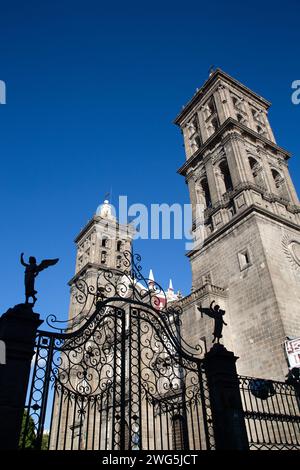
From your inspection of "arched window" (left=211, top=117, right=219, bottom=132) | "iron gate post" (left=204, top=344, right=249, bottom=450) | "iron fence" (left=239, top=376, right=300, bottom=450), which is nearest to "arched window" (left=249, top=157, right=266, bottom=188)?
"arched window" (left=211, top=117, right=219, bottom=132)

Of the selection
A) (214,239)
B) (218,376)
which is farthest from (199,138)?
(218,376)

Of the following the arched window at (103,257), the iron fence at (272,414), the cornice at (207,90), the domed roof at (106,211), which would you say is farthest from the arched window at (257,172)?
the domed roof at (106,211)

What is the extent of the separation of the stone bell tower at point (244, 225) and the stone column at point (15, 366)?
512 inches

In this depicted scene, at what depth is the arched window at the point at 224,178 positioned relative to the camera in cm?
2666

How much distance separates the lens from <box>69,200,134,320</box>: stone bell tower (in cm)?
4540

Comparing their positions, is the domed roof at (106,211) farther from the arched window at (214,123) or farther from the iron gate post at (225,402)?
the iron gate post at (225,402)

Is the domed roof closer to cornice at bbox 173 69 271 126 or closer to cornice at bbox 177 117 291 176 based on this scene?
cornice at bbox 173 69 271 126

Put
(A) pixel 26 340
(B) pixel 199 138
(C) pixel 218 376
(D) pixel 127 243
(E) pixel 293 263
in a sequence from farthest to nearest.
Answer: (D) pixel 127 243, (B) pixel 199 138, (E) pixel 293 263, (C) pixel 218 376, (A) pixel 26 340

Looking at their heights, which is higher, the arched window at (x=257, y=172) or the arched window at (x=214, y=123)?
the arched window at (x=214, y=123)

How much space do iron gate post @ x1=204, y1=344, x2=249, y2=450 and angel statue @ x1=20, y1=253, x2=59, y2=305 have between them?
483cm

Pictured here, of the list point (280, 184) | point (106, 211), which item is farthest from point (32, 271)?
point (106, 211)

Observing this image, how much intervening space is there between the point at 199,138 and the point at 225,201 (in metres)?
10.1

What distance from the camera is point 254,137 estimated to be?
28.3 m
